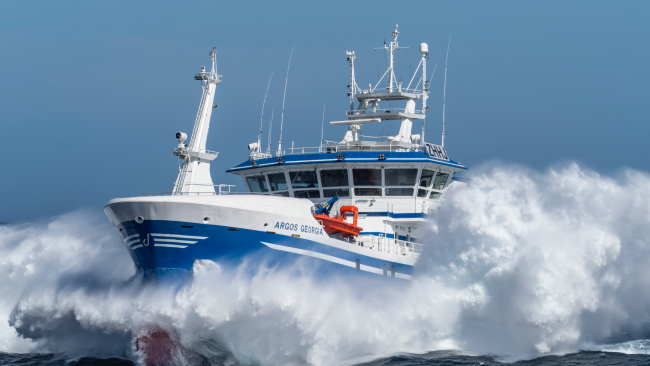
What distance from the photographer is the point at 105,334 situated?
19562 millimetres

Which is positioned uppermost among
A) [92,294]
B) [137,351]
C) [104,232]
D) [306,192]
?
[306,192]

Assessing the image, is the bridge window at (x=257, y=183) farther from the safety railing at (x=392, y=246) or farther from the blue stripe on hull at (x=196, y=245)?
the blue stripe on hull at (x=196, y=245)

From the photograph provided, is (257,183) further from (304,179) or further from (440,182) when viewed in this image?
(440,182)

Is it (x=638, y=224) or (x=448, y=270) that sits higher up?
(x=638, y=224)

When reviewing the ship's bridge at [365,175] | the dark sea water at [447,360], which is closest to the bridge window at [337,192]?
the ship's bridge at [365,175]

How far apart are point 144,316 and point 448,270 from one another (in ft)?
→ 30.6

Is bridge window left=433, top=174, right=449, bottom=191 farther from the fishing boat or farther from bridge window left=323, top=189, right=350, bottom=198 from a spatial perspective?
bridge window left=323, top=189, right=350, bottom=198

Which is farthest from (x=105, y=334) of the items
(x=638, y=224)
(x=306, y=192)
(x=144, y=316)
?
(x=638, y=224)

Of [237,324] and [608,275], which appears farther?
[608,275]

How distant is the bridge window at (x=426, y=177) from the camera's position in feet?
77.9

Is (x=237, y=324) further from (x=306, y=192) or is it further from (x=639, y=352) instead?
(x=639, y=352)

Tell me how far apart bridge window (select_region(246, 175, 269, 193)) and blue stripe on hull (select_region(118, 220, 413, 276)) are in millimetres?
6295

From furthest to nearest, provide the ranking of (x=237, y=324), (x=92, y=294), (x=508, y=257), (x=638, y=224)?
(x=638, y=224), (x=508, y=257), (x=92, y=294), (x=237, y=324)

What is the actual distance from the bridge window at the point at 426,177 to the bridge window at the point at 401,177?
0.37 m
